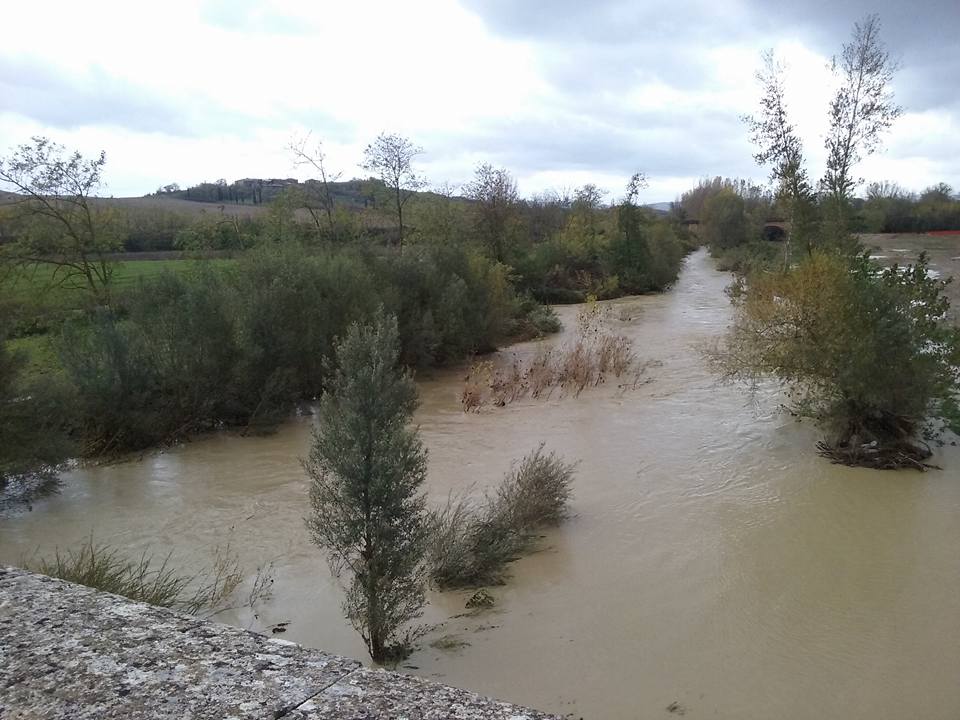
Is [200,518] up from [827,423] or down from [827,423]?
down

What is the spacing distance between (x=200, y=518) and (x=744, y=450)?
8533mm

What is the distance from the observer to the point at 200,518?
9.12 meters

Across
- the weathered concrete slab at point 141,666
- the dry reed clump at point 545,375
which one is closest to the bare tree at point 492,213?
the dry reed clump at point 545,375

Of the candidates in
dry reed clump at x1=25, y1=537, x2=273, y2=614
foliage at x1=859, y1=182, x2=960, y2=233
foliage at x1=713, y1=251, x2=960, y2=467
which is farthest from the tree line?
foliage at x1=859, y1=182, x2=960, y2=233

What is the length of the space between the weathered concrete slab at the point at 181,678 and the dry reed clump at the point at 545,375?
12.5 m

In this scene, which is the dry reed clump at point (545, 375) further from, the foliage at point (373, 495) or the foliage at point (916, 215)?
the foliage at point (916, 215)

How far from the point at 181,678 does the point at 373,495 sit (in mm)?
3663

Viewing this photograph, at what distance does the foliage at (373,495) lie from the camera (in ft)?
18.1

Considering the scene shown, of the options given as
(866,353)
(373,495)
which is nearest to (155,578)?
(373,495)

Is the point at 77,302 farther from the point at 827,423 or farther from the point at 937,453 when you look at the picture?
the point at 937,453

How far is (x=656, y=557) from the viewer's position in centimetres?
772

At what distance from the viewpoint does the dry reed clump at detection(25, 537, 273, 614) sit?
5371mm

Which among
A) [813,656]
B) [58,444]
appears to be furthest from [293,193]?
[813,656]

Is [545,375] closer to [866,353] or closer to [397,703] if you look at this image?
[866,353]
